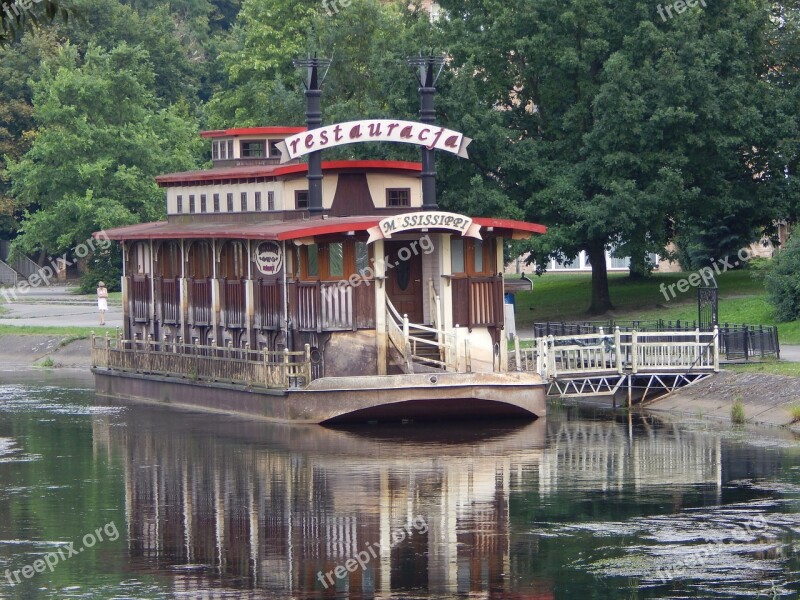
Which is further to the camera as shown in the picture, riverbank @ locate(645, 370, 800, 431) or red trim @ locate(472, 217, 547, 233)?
red trim @ locate(472, 217, 547, 233)

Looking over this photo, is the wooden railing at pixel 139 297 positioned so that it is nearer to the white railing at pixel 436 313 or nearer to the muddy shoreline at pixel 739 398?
the white railing at pixel 436 313

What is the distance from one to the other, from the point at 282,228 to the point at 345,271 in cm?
191

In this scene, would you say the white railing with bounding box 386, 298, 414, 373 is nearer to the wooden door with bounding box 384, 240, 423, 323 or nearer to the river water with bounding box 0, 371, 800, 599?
the wooden door with bounding box 384, 240, 423, 323

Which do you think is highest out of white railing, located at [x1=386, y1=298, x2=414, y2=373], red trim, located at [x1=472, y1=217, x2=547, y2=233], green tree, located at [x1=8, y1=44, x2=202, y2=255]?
green tree, located at [x1=8, y1=44, x2=202, y2=255]

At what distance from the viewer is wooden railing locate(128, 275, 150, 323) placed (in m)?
50.6

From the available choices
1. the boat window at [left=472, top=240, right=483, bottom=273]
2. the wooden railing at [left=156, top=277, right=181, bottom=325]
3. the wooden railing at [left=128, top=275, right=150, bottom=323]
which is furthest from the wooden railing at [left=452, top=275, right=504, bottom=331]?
the wooden railing at [left=128, top=275, right=150, bottom=323]

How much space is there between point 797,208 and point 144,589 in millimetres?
44026

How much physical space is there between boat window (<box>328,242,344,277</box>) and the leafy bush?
17862 millimetres

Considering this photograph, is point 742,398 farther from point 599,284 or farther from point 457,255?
point 599,284

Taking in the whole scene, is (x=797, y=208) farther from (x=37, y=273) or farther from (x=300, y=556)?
(x=37, y=273)

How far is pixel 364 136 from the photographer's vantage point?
141 feet

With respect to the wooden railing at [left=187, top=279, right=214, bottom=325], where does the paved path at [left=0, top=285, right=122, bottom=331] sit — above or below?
above

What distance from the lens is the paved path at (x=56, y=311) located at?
7062cm

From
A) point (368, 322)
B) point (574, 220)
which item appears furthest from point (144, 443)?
point (574, 220)
